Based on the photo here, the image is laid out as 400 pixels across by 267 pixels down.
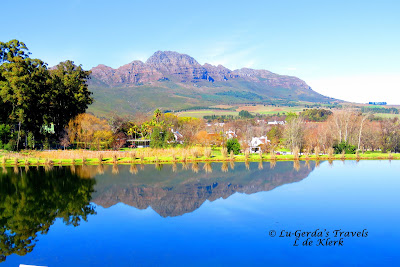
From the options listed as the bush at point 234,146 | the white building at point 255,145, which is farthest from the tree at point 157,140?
the white building at point 255,145

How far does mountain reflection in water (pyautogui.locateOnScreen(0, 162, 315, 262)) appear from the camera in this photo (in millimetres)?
12445

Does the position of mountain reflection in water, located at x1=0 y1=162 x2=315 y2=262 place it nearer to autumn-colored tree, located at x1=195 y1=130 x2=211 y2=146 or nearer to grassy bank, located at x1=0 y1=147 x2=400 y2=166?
grassy bank, located at x1=0 y1=147 x2=400 y2=166

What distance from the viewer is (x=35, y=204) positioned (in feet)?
47.7

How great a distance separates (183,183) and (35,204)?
7884 millimetres

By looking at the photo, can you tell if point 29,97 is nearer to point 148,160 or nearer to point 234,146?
point 148,160

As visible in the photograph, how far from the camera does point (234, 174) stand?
22781 millimetres

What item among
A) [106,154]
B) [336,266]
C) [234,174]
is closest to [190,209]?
[336,266]

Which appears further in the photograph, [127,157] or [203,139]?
[203,139]

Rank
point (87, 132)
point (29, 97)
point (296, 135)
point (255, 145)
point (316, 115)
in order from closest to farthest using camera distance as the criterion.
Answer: point (29, 97) < point (87, 132) < point (296, 135) < point (255, 145) < point (316, 115)

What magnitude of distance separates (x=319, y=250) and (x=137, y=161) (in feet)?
69.4

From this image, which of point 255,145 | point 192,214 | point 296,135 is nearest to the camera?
point 192,214

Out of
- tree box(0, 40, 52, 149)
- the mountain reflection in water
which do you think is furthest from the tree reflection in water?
tree box(0, 40, 52, 149)

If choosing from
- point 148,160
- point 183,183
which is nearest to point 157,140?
point 148,160

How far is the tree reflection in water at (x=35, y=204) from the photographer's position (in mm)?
10719
